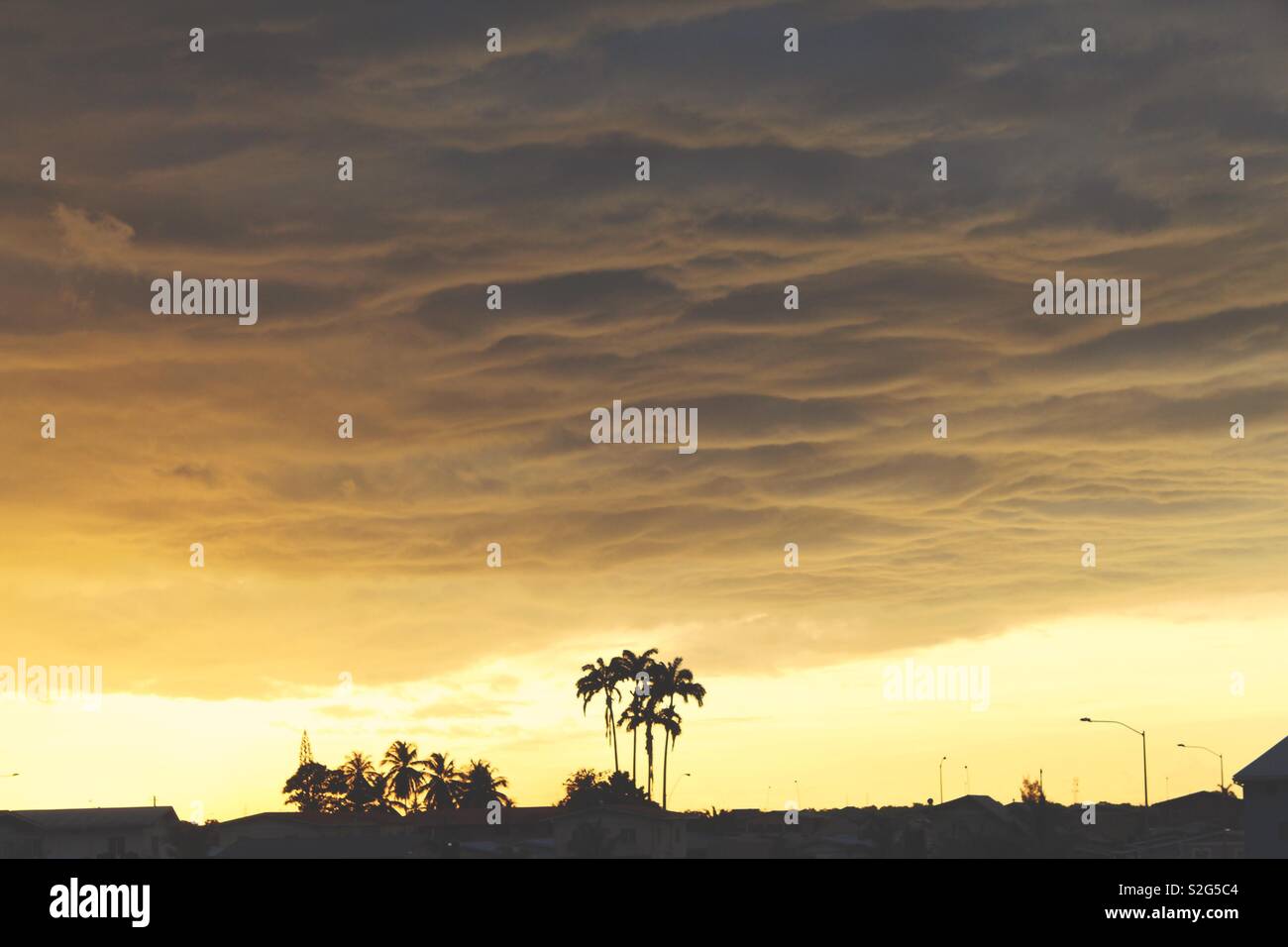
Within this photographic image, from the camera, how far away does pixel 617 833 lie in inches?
4193

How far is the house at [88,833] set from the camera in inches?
4048

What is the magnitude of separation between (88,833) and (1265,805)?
80.4 m

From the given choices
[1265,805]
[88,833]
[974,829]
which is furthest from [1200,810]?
[88,833]

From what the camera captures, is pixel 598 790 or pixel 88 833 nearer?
pixel 88 833

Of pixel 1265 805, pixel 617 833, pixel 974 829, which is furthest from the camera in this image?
pixel 974 829

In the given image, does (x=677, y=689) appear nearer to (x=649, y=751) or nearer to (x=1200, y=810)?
(x=649, y=751)

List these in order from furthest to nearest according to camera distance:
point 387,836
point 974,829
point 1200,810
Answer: point 1200,810 → point 387,836 → point 974,829

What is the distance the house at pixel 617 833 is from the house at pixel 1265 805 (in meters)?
39.2

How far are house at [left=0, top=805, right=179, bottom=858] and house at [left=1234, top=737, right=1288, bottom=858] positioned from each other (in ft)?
246

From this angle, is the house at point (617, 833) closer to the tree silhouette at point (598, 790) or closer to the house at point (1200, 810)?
the tree silhouette at point (598, 790)

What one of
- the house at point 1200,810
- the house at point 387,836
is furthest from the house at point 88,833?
the house at point 1200,810

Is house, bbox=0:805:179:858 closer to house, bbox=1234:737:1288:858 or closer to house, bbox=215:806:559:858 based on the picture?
house, bbox=215:806:559:858

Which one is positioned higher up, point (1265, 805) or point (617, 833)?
point (1265, 805)

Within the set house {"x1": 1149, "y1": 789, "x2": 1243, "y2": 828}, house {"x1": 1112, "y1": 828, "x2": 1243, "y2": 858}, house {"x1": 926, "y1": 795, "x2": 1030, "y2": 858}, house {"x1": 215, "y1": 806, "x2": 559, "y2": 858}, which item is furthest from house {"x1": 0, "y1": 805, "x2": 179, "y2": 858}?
house {"x1": 1149, "y1": 789, "x2": 1243, "y2": 828}
